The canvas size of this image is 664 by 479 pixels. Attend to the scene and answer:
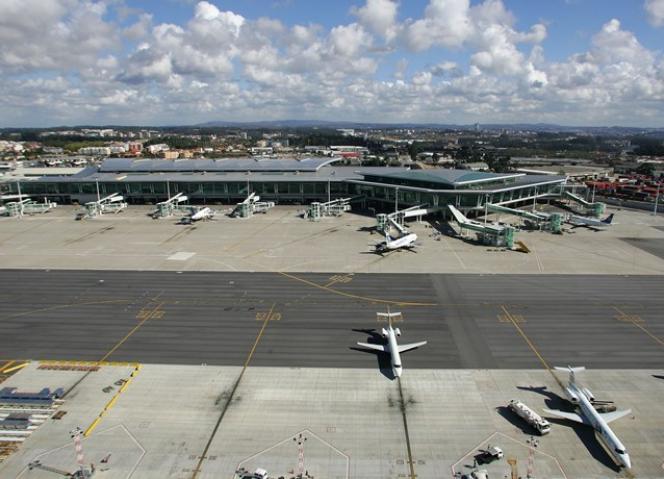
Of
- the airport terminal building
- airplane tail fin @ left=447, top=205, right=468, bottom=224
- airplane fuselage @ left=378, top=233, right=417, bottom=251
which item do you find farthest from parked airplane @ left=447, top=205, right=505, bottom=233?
airplane fuselage @ left=378, top=233, right=417, bottom=251

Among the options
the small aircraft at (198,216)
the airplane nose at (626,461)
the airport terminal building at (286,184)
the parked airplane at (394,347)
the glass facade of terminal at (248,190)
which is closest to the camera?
the airplane nose at (626,461)

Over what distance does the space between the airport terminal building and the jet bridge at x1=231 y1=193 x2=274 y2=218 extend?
8.55 meters

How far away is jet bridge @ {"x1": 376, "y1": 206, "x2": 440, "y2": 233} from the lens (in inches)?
4259

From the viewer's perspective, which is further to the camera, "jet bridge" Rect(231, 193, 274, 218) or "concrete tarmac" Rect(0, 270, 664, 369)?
"jet bridge" Rect(231, 193, 274, 218)

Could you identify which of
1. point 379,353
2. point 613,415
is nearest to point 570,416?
point 613,415

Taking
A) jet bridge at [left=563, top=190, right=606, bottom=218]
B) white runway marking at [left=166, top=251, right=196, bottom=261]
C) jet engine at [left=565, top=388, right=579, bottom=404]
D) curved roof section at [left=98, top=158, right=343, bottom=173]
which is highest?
curved roof section at [left=98, top=158, right=343, bottom=173]

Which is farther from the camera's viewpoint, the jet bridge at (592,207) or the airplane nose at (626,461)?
the jet bridge at (592,207)

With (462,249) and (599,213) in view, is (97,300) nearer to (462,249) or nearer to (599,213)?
(462,249)

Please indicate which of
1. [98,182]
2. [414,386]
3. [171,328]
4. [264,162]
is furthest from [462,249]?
[98,182]

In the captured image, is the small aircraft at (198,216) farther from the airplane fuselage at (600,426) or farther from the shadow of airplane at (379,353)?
the airplane fuselage at (600,426)

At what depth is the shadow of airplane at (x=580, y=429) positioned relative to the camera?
1385 inches

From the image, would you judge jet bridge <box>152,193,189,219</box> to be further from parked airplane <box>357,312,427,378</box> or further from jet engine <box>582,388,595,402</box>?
jet engine <box>582,388,595,402</box>

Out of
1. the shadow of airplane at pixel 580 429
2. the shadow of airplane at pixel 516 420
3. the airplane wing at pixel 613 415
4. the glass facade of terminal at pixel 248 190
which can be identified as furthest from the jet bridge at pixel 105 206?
the airplane wing at pixel 613 415

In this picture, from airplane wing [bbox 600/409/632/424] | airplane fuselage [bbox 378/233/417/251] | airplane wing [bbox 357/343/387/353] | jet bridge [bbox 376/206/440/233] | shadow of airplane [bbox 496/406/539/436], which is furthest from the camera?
jet bridge [bbox 376/206/440/233]
